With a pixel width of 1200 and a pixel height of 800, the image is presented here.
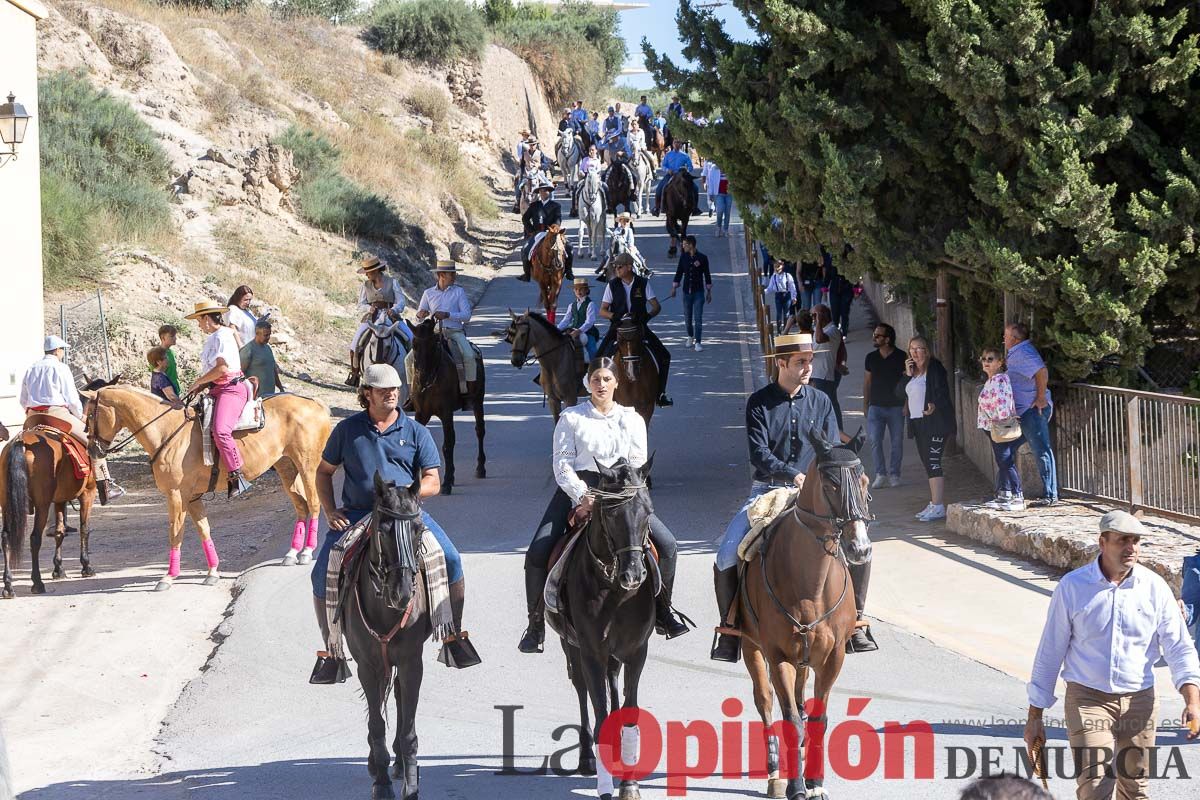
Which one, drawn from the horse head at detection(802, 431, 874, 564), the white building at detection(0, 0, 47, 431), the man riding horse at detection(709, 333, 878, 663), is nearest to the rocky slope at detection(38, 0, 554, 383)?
the white building at detection(0, 0, 47, 431)

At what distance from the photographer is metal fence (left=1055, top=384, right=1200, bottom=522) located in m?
13.3

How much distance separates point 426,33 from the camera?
57812 mm

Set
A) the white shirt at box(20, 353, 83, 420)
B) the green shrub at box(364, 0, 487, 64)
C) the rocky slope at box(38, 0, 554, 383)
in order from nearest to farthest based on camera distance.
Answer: the white shirt at box(20, 353, 83, 420)
the rocky slope at box(38, 0, 554, 383)
the green shrub at box(364, 0, 487, 64)

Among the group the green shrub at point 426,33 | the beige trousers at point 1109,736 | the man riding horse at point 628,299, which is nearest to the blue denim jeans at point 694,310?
the man riding horse at point 628,299

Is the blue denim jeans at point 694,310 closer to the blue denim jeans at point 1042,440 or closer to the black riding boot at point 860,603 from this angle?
the blue denim jeans at point 1042,440

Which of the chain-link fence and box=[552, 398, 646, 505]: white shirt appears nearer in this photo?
box=[552, 398, 646, 505]: white shirt

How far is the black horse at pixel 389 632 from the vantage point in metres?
8.16

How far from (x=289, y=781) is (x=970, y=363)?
12.2 meters

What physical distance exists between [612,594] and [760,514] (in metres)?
1.15

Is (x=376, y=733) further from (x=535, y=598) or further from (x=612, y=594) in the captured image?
(x=612, y=594)

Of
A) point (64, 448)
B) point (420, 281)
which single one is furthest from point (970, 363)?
point (420, 281)

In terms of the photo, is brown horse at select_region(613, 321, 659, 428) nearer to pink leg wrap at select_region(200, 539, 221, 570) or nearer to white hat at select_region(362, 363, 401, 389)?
pink leg wrap at select_region(200, 539, 221, 570)

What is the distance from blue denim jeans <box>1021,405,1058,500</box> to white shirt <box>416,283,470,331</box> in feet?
27.5

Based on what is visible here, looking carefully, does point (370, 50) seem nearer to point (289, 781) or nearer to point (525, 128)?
point (525, 128)
